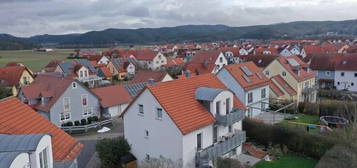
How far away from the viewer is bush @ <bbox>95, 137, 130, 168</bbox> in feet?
78.9

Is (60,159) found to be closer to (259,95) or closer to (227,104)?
(227,104)

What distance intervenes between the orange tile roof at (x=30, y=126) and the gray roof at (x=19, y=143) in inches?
114

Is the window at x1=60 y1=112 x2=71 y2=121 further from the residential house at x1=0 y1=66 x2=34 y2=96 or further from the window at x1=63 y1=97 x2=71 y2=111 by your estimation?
the residential house at x1=0 y1=66 x2=34 y2=96

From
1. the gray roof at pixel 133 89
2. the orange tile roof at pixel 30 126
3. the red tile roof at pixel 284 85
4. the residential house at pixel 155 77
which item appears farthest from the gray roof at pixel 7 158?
the red tile roof at pixel 284 85

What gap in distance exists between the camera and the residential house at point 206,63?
63.5 metres

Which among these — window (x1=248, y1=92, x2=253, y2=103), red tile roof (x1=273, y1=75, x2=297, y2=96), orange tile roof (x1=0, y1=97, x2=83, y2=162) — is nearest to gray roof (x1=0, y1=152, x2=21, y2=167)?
orange tile roof (x1=0, y1=97, x2=83, y2=162)

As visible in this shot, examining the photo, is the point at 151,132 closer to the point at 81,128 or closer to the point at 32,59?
the point at 81,128

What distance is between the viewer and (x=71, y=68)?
7019 cm

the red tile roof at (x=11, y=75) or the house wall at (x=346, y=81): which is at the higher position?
the red tile roof at (x=11, y=75)

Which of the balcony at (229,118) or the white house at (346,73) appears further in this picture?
the white house at (346,73)

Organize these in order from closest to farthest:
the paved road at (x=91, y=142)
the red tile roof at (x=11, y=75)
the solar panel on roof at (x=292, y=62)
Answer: the paved road at (x=91, y=142)
the solar panel on roof at (x=292, y=62)
the red tile roof at (x=11, y=75)

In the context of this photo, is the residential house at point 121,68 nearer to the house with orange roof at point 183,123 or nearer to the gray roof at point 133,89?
the gray roof at point 133,89

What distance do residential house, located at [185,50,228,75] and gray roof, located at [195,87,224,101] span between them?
3774 cm

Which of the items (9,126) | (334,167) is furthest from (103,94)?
(334,167)
